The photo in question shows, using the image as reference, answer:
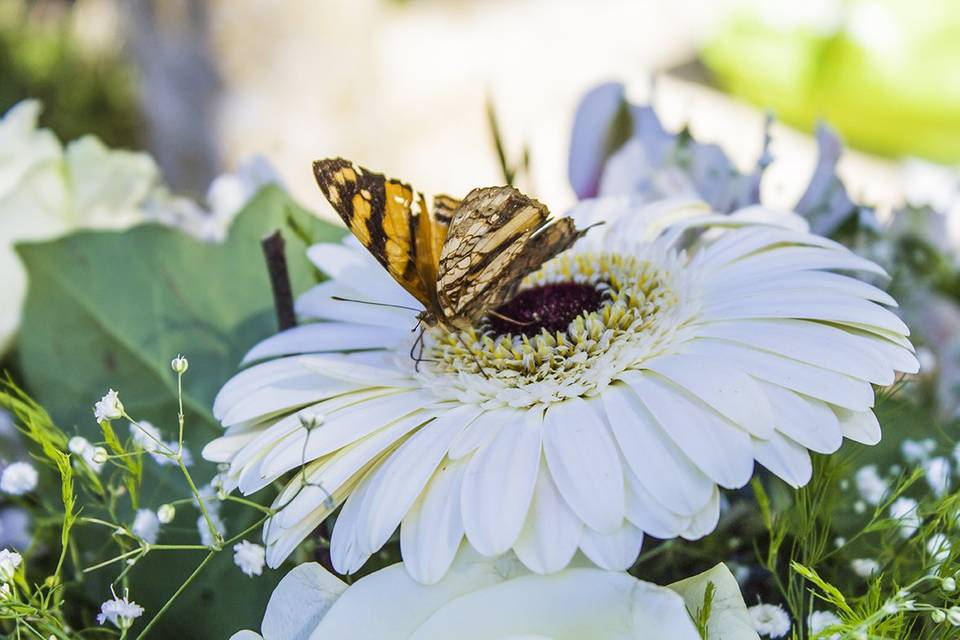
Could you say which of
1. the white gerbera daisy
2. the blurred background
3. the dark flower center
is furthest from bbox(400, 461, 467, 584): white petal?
the blurred background

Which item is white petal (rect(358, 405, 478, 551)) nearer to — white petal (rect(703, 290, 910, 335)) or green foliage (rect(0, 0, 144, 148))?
white petal (rect(703, 290, 910, 335))

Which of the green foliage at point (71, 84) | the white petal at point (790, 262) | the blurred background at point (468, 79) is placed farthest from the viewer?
the green foliage at point (71, 84)

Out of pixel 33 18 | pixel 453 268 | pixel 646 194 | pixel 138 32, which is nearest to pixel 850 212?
pixel 646 194

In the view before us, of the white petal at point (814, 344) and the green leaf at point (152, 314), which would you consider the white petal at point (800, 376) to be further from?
the green leaf at point (152, 314)

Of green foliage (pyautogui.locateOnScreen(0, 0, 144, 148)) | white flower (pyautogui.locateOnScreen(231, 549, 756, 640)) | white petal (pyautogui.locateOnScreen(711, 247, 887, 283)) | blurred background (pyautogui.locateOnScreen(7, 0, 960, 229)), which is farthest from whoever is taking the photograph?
green foliage (pyautogui.locateOnScreen(0, 0, 144, 148))

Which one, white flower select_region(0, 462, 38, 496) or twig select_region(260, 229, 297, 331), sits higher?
twig select_region(260, 229, 297, 331)

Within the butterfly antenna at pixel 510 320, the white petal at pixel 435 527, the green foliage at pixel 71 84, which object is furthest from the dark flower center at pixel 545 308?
the green foliage at pixel 71 84

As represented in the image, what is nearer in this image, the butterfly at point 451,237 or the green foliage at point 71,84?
the butterfly at point 451,237
